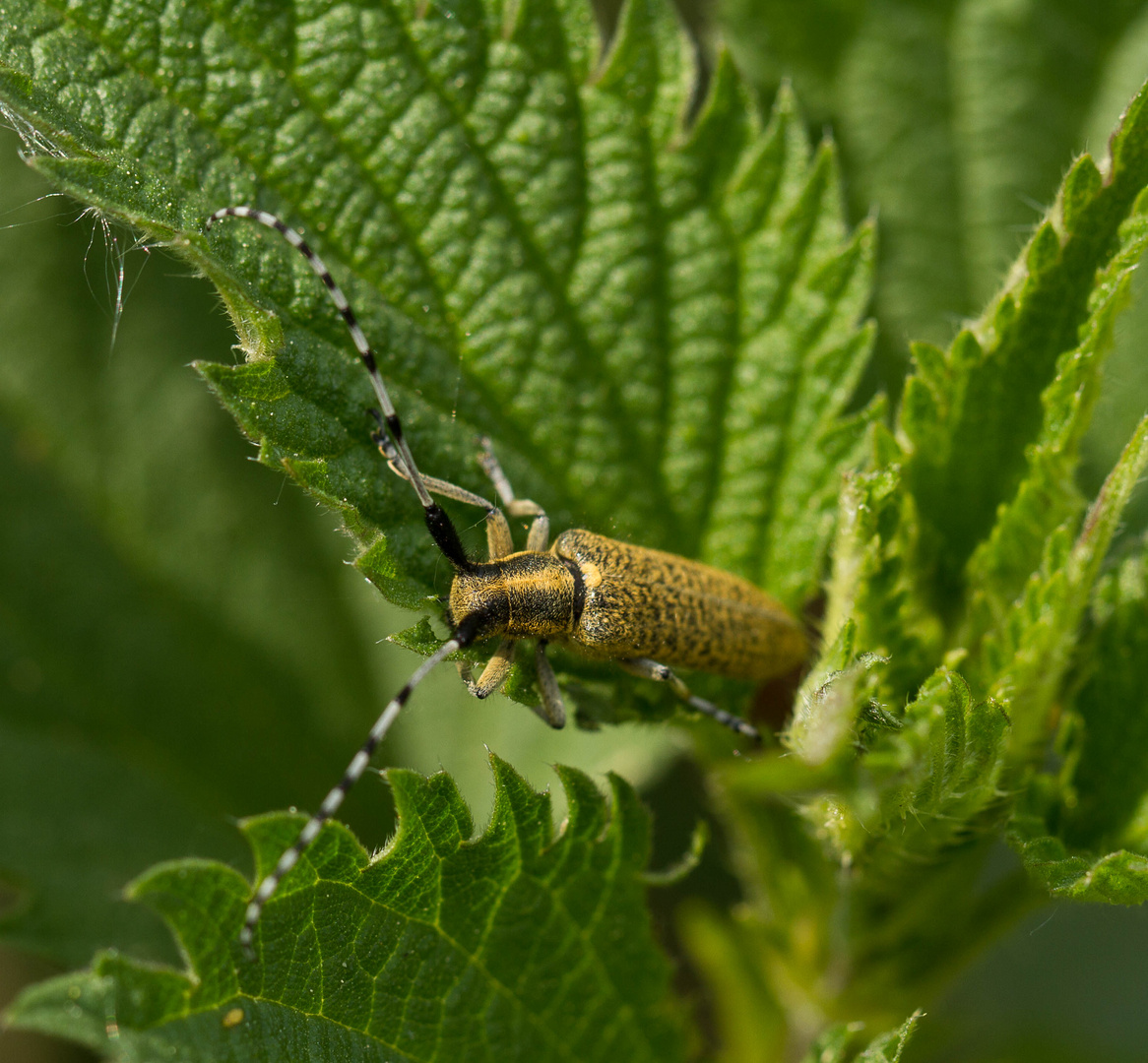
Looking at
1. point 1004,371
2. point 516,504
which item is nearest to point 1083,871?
point 1004,371

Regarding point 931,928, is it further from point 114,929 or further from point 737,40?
point 737,40

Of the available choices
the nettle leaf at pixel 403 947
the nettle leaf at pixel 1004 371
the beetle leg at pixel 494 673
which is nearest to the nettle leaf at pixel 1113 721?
the nettle leaf at pixel 1004 371

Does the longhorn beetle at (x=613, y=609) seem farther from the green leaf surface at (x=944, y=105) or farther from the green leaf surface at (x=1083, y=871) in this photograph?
the green leaf surface at (x=944, y=105)

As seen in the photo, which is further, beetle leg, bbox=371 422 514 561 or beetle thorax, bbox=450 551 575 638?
beetle thorax, bbox=450 551 575 638

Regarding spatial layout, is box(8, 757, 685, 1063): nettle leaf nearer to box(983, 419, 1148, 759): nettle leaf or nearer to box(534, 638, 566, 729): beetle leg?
box(534, 638, 566, 729): beetle leg

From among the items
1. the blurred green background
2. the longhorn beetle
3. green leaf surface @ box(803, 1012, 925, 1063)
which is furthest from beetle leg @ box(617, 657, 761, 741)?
the blurred green background

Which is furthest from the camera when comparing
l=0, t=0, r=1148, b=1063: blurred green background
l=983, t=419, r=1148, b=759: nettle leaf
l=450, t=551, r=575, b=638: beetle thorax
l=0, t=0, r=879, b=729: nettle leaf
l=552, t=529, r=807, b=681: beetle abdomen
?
l=0, t=0, r=1148, b=1063: blurred green background

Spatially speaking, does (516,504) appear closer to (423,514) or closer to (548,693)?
(423,514)

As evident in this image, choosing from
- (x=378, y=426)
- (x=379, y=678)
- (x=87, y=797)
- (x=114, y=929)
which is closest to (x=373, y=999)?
(x=378, y=426)
